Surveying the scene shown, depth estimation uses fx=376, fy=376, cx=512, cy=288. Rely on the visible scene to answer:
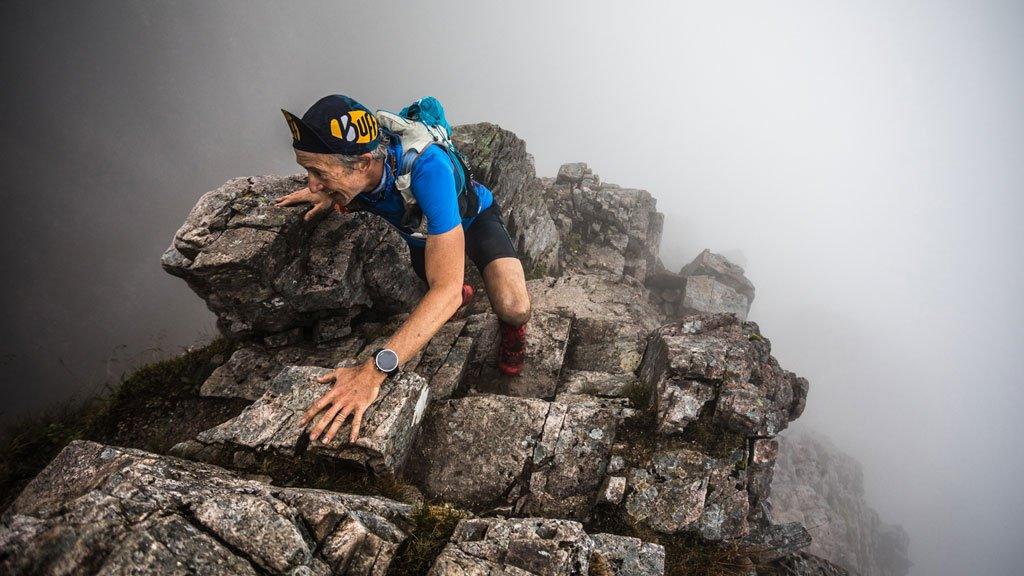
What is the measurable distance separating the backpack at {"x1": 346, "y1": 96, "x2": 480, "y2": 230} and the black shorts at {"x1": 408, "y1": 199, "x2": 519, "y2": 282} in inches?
28.9

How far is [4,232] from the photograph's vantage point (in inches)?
492

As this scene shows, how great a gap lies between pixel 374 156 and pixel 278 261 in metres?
3.60

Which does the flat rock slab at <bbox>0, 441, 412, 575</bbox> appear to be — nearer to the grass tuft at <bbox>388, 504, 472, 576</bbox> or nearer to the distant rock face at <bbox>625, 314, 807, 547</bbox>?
the grass tuft at <bbox>388, 504, 472, 576</bbox>

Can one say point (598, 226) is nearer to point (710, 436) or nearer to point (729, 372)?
point (729, 372)

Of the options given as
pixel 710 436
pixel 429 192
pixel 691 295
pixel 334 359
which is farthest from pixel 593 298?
pixel 429 192

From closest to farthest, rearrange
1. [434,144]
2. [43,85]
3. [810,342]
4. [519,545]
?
[519,545] < [434,144] < [43,85] < [810,342]

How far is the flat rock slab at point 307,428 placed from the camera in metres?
4.79

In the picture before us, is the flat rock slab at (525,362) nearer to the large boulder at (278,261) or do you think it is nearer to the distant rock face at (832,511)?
the large boulder at (278,261)

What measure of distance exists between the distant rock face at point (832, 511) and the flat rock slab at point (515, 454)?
32.4 metres

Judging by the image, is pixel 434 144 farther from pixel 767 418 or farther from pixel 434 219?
pixel 767 418

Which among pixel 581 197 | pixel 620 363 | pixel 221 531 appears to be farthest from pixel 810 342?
pixel 221 531

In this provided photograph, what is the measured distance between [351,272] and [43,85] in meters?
18.0

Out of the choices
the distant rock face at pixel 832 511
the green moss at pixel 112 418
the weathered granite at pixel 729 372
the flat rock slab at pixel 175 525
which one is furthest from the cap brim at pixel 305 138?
the distant rock face at pixel 832 511

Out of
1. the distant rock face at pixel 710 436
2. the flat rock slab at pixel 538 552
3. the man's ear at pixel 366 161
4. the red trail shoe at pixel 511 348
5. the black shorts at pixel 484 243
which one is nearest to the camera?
the flat rock slab at pixel 538 552
